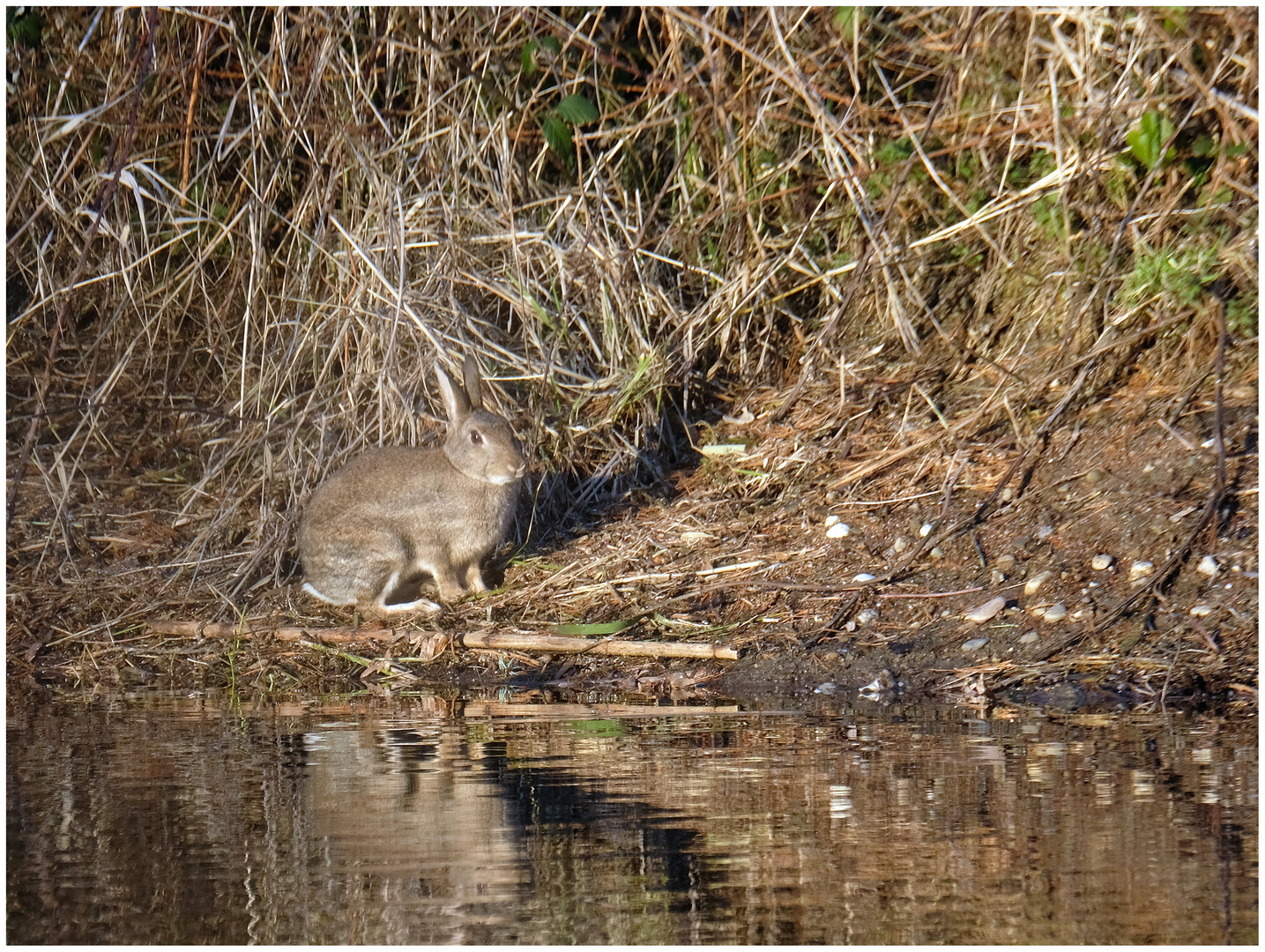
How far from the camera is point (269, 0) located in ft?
27.3

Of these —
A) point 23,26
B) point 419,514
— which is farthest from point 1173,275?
point 23,26

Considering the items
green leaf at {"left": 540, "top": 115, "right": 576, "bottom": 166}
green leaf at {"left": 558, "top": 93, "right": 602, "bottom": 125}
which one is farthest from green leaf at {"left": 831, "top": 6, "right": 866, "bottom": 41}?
green leaf at {"left": 540, "top": 115, "right": 576, "bottom": 166}

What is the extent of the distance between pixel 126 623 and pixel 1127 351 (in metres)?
5.08

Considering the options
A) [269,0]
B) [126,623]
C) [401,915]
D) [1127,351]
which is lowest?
[401,915]

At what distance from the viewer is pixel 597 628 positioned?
255 inches

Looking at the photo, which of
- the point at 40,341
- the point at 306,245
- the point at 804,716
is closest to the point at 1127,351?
the point at 804,716

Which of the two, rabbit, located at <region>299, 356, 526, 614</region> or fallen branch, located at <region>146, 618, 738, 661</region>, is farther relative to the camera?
rabbit, located at <region>299, 356, 526, 614</region>

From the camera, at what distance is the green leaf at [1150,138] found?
7184 millimetres

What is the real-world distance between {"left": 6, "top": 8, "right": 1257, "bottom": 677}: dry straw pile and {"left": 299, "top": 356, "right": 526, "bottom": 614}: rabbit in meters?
0.54

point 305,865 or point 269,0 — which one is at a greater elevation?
point 269,0

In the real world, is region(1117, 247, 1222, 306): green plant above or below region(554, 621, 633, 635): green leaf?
above

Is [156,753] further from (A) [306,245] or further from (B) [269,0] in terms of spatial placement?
(B) [269,0]

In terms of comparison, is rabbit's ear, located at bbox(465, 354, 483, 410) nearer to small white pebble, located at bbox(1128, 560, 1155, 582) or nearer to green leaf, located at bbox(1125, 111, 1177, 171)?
small white pebble, located at bbox(1128, 560, 1155, 582)

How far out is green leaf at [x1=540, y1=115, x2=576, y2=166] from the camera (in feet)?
28.1
